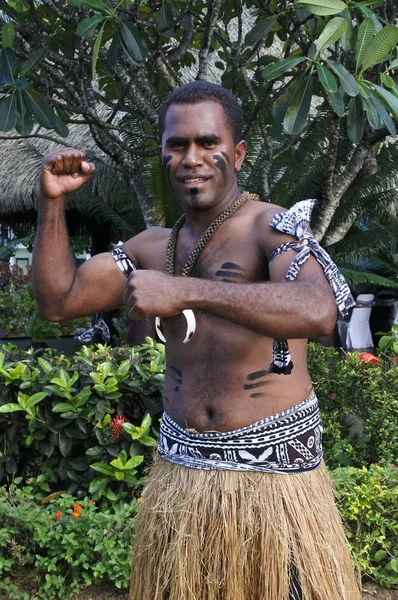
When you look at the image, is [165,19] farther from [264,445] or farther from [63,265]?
[264,445]

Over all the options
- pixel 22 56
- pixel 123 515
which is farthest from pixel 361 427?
pixel 22 56

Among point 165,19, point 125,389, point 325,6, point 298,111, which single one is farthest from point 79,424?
point 165,19

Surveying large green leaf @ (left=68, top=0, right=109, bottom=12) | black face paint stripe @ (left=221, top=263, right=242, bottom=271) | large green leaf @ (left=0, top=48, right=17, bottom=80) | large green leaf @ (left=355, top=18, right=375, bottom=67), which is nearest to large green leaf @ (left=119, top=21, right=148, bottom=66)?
large green leaf @ (left=68, top=0, right=109, bottom=12)

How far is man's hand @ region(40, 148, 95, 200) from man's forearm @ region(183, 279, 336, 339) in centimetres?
45

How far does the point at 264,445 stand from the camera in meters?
1.70

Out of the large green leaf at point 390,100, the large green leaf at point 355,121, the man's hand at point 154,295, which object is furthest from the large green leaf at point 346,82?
the man's hand at point 154,295

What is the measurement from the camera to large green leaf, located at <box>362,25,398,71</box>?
299 cm

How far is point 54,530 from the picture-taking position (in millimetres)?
2734

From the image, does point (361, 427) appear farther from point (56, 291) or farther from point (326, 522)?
point (56, 291)

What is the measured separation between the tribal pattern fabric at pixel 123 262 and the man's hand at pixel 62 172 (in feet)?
1.05

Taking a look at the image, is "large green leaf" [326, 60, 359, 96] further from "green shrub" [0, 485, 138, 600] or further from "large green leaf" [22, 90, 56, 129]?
"green shrub" [0, 485, 138, 600]

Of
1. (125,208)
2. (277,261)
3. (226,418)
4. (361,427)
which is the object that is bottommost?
(361,427)

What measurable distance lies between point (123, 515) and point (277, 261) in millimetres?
1608

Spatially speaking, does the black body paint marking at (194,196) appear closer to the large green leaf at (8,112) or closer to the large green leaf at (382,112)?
the large green leaf at (382,112)
